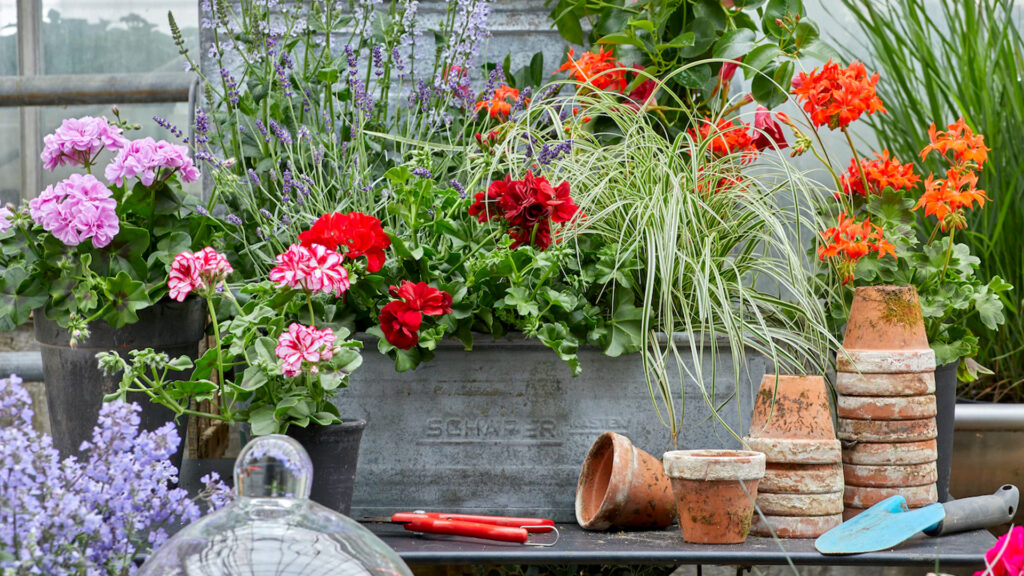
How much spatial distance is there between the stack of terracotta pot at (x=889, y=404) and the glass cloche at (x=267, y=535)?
730 mm

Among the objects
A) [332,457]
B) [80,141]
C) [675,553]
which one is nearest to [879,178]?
[675,553]

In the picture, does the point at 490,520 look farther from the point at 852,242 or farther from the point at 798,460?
the point at 852,242

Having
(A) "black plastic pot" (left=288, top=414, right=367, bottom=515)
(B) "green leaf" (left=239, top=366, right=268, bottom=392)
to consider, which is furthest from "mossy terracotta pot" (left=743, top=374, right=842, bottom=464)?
(B) "green leaf" (left=239, top=366, right=268, bottom=392)

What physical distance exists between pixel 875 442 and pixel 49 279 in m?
1.08

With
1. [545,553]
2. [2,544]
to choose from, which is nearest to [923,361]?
[545,553]

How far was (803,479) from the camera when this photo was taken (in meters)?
1.12

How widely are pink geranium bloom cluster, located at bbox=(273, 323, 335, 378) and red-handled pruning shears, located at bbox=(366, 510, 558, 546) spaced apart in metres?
0.24

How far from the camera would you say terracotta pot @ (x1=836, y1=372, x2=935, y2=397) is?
117cm

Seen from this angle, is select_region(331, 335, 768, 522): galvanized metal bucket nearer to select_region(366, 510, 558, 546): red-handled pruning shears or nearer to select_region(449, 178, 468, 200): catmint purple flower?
select_region(366, 510, 558, 546): red-handled pruning shears

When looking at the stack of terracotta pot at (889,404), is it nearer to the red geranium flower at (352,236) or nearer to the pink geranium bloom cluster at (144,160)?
the red geranium flower at (352,236)

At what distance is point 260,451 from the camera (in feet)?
2.19

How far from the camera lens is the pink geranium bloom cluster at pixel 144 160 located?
1.20 meters

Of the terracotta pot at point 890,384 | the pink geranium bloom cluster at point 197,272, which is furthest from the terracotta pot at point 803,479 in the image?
the pink geranium bloom cluster at point 197,272

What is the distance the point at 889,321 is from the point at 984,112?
66 cm
